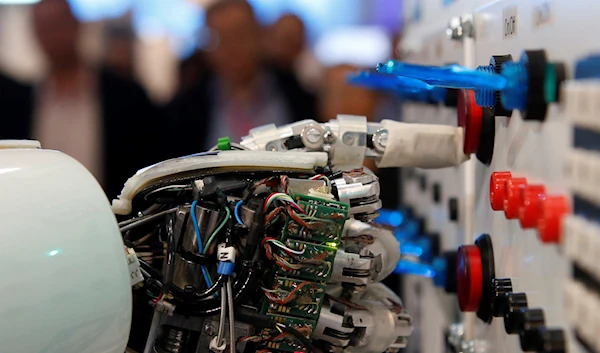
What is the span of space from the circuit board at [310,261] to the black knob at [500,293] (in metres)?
0.22

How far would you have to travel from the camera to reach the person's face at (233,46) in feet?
7.58

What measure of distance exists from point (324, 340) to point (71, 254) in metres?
0.40

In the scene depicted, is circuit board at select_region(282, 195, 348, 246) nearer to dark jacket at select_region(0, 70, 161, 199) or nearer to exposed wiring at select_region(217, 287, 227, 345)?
exposed wiring at select_region(217, 287, 227, 345)

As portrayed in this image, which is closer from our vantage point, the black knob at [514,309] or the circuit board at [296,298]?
the black knob at [514,309]

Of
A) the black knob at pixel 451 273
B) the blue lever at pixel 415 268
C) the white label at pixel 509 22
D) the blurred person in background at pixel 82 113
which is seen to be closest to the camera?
the white label at pixel 509 22

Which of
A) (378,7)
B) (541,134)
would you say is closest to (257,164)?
(541,134)

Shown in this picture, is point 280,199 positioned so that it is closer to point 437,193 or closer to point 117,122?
point 437,193

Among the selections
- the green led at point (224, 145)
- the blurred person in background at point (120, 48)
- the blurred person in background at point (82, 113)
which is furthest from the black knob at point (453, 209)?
the blurred person in background at point (120, 48)

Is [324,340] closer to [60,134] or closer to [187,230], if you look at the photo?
[187,230]

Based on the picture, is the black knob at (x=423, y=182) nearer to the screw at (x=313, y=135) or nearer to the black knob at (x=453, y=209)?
the black knob at (x=453, y=209)

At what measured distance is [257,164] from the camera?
857mm

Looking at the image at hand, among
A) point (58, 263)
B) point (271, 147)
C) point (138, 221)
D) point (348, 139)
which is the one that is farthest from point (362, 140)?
point (58, 263)

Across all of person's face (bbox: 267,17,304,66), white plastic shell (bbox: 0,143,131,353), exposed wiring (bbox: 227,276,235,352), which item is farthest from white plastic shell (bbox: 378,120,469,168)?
person's face (bbox: 267,17,304,66)

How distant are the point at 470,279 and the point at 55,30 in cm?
196
